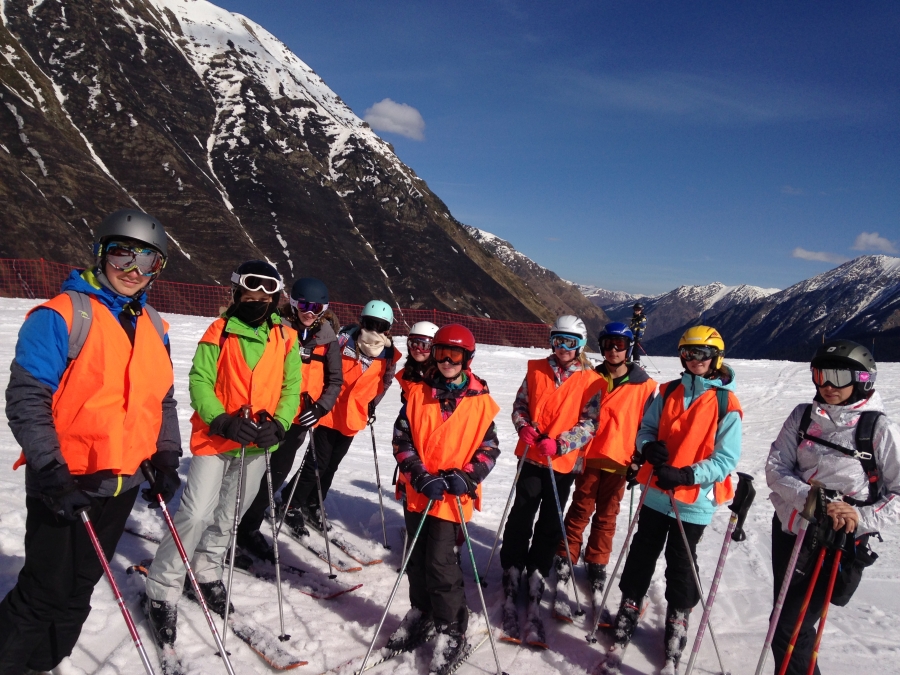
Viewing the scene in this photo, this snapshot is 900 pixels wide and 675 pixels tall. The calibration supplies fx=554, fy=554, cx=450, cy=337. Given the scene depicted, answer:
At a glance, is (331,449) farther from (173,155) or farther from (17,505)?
(173,155)

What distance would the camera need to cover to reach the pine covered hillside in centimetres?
4847

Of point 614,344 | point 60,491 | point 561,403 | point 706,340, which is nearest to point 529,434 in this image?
point 561,403

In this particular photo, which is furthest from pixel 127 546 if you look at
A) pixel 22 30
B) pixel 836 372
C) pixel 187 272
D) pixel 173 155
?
pixel 22 30

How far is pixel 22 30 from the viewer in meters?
68.0

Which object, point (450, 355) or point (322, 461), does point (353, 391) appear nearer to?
point (322, 461)

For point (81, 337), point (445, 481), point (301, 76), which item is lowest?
point (445, 481)

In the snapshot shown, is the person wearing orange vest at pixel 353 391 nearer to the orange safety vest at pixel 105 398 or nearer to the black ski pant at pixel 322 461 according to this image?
the black ski pant at pixel 322 461

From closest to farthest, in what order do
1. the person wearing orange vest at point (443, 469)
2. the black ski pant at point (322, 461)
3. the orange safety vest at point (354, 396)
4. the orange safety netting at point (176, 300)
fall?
1. the person wearing orange vest at point (443, 469)
2. the orange safety vest at point (354, 396)
3. the black ski pant at point (322, 461)
4. the orange safety netting at point (176, 300)

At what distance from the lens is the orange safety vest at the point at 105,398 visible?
2.45 metres

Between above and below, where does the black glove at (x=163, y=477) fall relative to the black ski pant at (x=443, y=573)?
above

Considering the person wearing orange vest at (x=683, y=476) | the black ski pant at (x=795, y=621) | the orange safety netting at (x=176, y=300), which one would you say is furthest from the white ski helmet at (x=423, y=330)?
the orange safety netting at (x=176, y=300)

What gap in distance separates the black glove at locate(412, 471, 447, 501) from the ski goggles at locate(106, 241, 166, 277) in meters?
1.89

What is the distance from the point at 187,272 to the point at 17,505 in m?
45.3

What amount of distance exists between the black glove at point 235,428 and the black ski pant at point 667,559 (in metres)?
2.69
